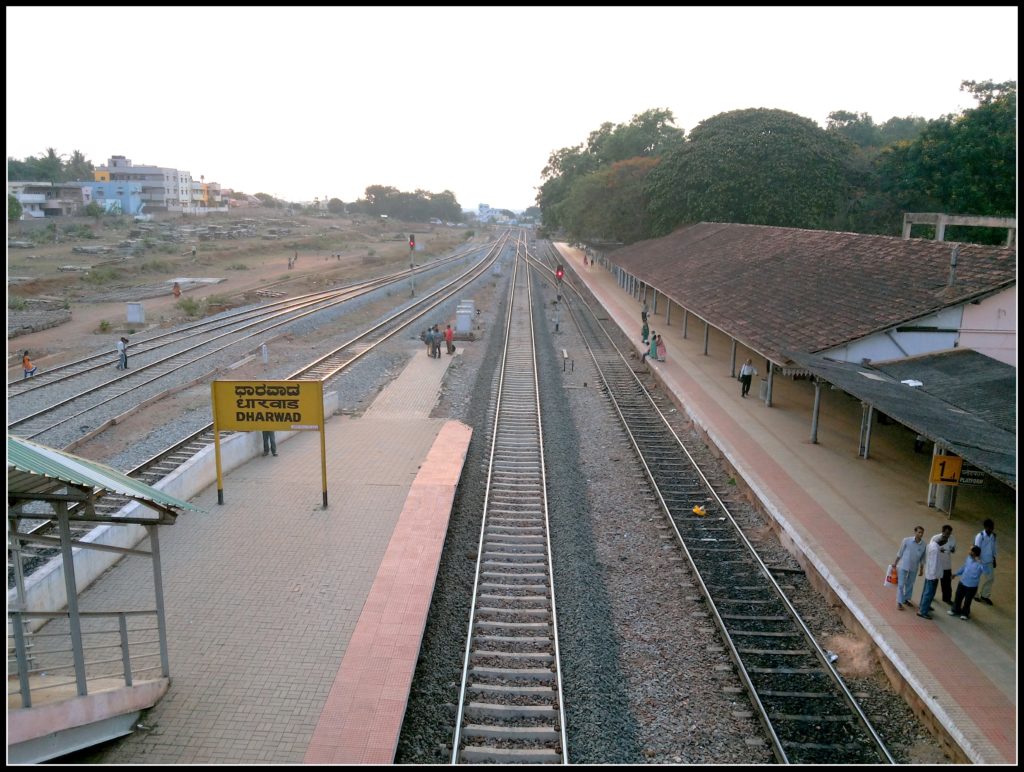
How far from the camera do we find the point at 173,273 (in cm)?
6238


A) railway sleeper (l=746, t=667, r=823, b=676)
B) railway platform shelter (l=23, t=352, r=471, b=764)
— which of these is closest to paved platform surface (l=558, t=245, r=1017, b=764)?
railway sleeper (l=746, t=667, r=823, b=676)

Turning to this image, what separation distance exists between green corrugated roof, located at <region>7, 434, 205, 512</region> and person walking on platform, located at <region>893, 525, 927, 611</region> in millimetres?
8575

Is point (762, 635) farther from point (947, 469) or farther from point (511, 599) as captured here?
point (947, 469)

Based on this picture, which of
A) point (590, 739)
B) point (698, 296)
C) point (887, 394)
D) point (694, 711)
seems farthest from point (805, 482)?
point (698, 296)

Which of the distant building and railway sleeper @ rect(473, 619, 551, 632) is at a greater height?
the distant building

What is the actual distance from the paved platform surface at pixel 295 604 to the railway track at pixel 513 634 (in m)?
0.75

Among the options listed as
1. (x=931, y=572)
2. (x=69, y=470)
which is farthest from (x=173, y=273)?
(x=931, y=572)

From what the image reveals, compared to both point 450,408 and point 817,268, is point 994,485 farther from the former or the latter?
point 450,408

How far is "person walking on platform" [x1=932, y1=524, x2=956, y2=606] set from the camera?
9531 mm

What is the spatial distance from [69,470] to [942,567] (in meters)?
9.91

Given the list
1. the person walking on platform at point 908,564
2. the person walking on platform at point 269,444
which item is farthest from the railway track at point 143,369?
the person walking on platform at point 908,564

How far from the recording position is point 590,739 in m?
7.65

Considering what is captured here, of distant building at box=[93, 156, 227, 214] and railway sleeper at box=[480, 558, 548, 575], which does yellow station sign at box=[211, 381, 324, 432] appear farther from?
distant building at box=[93, 156, 227, 214]

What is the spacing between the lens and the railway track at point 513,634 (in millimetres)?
7668
